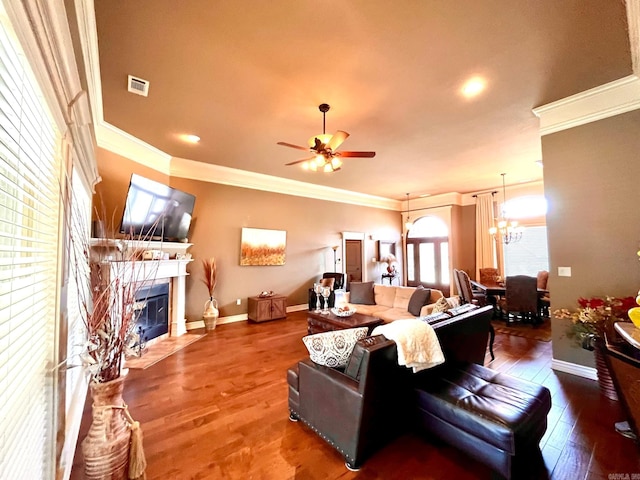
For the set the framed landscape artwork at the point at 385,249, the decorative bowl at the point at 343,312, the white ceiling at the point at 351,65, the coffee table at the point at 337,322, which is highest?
the white ceiling at the point at 351,65

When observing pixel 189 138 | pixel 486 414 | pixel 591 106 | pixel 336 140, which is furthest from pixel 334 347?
pixel 591 106

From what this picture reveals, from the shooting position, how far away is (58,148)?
155cm

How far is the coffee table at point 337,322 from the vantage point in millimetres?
3847

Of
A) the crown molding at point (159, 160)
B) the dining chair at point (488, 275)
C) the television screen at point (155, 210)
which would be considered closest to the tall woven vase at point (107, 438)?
the television screen at point (155, 210)

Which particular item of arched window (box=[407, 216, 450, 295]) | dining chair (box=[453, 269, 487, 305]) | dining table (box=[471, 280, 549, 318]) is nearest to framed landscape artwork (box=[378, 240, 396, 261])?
arched window (box=[407, 216, 450, 295])

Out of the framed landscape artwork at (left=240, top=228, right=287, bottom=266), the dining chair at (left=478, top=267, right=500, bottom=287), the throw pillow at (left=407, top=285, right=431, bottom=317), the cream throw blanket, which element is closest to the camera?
the cream throw blanket

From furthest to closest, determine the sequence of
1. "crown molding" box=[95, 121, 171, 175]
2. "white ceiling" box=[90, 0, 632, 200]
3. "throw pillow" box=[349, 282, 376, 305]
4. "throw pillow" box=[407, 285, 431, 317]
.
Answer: "throw pillow" box=[349, 282, 376, 305] < "throw pillow" box=[407, 285, 431, 317] < "crown molding" box=[95, 121, 171, 175] < "white ceiling" box=[90, 0, 632, 200]

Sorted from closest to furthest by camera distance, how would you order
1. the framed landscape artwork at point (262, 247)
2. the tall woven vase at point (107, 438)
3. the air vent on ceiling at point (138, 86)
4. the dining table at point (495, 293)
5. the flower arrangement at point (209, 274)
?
the tall woven vase at point (107, 438), the air vent on ceiling at point (138, 86), the flower arrangement at point (209, 274), the dining table at point (495, 293), the framed landscape artwork at point (262, 247)

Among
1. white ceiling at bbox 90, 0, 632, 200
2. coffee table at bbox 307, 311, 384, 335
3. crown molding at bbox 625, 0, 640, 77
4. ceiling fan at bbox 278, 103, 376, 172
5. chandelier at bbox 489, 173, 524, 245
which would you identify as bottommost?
coffee table at bbox 307, 311, 384, 335

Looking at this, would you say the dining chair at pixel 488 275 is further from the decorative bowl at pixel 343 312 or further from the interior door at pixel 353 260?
the decorative bowl at pixel 343 312

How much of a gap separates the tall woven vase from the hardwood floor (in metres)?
0.31

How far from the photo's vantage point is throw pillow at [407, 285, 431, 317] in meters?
4.28

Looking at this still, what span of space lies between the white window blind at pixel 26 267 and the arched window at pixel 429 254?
29.1 feet

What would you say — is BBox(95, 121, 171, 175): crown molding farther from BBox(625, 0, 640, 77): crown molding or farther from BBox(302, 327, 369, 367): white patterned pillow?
BBox(625, 0, 640, 77): crown molding
